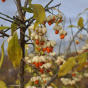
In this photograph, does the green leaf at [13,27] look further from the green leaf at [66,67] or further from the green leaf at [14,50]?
the green leaf at [66,67]

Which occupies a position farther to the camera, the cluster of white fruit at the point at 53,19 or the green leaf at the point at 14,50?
the cluster of white fruit at the point at 53,19

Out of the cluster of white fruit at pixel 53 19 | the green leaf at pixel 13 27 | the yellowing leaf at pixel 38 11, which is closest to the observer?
the yellowing leaf at pixel 38 11

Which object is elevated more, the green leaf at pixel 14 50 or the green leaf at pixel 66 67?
the green leaf at pixel 14 50

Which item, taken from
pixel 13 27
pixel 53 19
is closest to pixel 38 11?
pixel 13 27

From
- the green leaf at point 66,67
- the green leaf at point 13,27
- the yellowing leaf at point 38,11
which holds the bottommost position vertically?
the green leaf at point 66,67

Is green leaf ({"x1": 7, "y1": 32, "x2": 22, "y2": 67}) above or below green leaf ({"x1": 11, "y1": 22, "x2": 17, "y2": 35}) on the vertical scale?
below

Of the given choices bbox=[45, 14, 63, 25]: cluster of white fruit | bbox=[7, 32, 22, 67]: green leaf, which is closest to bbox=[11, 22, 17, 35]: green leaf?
bbox=[7, 32, 22, 67]: green leaf

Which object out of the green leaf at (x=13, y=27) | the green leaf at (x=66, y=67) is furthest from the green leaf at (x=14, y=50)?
the green leaf at (x=66, y=67)

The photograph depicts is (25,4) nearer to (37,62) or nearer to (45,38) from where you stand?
(45,38)

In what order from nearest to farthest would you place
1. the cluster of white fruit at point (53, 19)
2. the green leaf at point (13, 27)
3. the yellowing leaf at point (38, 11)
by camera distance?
the yellowing leaf at point (38, 11) → the green leaf at point (13, 27) → the cluster of white fruit at point (53, 19)

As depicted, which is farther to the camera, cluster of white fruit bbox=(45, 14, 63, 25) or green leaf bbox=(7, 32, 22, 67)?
cluster of white fruit bbox=(45, 14, 63, 25)

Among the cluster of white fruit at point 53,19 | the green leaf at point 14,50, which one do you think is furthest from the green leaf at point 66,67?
the cluster of white fruit at point 53,19

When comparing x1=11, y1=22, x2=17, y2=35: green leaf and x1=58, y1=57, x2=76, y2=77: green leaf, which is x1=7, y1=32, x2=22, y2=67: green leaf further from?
x1=58, y1=57, x2=76, y2=77: green leaf

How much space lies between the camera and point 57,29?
128cm
